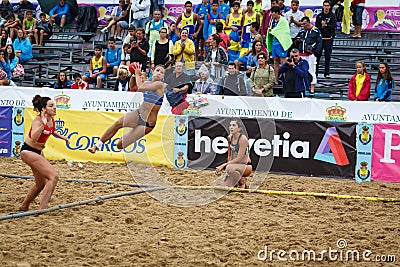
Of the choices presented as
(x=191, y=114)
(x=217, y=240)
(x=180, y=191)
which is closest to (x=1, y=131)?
(x=191, y=114)

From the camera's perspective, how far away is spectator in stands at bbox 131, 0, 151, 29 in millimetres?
18109

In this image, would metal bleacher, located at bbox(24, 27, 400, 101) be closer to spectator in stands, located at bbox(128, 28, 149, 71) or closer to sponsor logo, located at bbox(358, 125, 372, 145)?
spectator in stands, located at bbox(128, 28, 149, 71)

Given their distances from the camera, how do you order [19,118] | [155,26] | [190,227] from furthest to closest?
[155,26] < [19,118] < [190,227]

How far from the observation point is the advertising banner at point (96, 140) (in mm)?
13688

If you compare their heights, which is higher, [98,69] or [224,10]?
[224,10]

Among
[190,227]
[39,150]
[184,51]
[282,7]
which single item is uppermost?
→ [282,7]

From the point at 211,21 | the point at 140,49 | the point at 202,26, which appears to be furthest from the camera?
the point at 202,26

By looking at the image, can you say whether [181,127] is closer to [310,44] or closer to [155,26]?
[310,44]

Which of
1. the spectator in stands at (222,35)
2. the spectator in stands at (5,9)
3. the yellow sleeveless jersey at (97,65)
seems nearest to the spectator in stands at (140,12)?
the yellow sleeveless jersey at (97,65)

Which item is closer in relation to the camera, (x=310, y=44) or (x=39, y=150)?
(x=39, y=150)

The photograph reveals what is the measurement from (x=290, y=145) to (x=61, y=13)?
10.3m

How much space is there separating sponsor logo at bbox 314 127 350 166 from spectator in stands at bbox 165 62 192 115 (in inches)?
111

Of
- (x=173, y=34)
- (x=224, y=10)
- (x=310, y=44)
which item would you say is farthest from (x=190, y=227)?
(x=224, y=10)

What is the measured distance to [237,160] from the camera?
1123 cm
